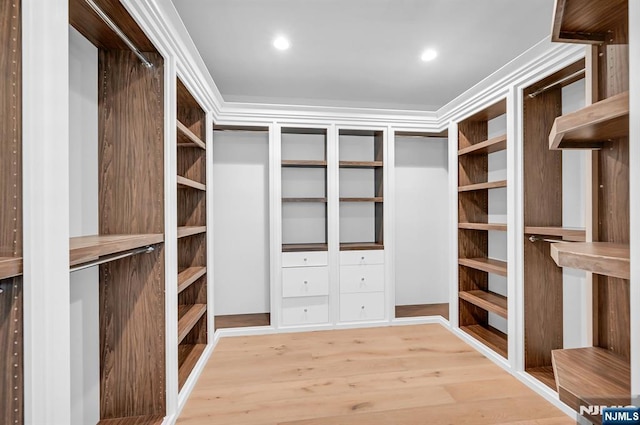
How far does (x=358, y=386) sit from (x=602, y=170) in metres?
1.95

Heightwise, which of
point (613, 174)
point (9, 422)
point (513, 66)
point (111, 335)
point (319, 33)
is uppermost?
point (319, 33)

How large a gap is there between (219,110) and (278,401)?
247 centimetres

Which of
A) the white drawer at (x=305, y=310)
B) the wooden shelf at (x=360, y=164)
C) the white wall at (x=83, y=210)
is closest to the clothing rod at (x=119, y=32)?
the white wall at (x=83, y=210)

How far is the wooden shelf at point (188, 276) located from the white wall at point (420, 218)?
2.26 m

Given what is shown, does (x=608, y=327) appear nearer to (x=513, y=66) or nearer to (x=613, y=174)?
(x=613, y=174)

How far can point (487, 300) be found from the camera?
115 inches

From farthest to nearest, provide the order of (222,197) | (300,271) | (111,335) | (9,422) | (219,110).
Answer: (222,197) → (300,271) → (219,110) → (111,335) → (9,422)

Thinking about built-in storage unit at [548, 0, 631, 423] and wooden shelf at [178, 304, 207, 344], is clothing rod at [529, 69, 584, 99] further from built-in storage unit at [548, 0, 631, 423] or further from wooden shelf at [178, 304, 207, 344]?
wooden shelf at [178, 304, 207, 344]

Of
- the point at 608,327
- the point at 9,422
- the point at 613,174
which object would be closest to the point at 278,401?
the point at 9,422

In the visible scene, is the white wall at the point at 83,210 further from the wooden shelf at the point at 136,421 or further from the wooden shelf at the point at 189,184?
the wooden shelf at the point at 189,184

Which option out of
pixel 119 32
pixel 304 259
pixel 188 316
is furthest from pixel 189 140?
pixel 304 259

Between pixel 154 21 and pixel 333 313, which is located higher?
pixel 154 21

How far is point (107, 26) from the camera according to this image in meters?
1.51

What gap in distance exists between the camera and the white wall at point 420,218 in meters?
3.99
